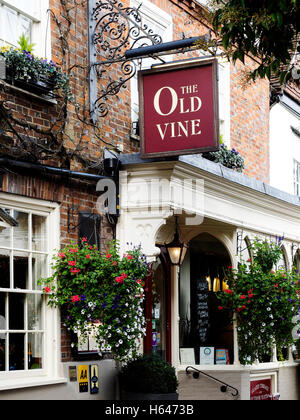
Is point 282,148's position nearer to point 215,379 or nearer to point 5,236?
point 215,379

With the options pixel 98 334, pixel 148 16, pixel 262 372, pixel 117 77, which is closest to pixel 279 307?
pixel 262 372

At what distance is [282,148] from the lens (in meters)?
16.0

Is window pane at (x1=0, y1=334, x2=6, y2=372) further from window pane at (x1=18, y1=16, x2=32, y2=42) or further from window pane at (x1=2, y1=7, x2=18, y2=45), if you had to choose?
window pane at (x1=18, y1=16, x2=32, y2=42)

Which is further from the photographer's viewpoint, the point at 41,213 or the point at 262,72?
the point at 41,213

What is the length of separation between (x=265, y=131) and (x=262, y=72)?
26.4 ft

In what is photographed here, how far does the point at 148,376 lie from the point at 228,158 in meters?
4.50

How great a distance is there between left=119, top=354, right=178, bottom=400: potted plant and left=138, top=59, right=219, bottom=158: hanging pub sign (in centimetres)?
252

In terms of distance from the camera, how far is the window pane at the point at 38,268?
8.60m

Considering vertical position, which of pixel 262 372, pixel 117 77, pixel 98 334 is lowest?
pixel 262 372

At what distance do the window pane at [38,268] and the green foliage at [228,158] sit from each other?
391 cm

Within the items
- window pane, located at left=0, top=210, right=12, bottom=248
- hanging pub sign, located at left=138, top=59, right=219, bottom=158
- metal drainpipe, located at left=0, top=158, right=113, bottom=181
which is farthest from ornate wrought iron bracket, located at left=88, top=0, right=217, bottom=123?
window pane, located at left=0, top=210, right=12, bottom=248

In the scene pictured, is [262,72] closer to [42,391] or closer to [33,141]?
[33,141]

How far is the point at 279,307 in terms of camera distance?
10867 mm

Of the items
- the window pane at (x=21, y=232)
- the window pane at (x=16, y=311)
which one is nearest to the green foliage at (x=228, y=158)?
the window pane at (x=21, y=232)
